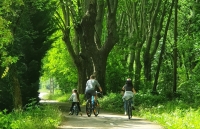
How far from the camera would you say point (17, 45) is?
21812 millimetres

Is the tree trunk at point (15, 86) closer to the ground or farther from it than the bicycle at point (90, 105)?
farther from it

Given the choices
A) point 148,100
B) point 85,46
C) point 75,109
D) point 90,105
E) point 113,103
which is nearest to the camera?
point 90,105

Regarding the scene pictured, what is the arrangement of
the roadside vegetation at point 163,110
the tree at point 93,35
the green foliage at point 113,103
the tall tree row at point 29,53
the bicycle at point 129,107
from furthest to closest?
the tree at point 93,35 < the green foliage at point 113,103 < the tall tree row at point 29,53 < the bicycle at point 129,107 < the roadside vegetation at point 163,110

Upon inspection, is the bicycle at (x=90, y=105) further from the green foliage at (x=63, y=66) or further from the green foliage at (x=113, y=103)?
the green foliage at (x=63, y=66)

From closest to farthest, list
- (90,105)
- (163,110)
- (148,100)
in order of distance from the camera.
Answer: (90,105) → (163,110) → (148,100)

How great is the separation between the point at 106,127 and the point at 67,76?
31.9 m

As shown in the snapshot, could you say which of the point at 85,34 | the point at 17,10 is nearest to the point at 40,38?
the point at 85,34

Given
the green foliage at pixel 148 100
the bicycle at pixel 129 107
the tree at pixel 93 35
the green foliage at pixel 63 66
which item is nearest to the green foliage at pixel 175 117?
the bicycle at pixel 129 107

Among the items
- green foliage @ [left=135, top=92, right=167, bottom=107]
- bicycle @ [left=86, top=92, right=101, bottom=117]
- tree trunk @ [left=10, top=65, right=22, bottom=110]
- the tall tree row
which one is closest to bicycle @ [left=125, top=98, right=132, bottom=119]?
bicycle @ [left=86, top=92, right=101, bottom=117]

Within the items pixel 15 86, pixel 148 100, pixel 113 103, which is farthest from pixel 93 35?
pixel 15 86

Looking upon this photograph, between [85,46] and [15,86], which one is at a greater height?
[85,46]

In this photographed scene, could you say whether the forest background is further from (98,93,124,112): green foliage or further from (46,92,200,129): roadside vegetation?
(98,93,124,112): green foliage

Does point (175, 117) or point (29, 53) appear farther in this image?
point (29, 53)

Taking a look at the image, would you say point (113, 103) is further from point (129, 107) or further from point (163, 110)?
point (129, 107)
